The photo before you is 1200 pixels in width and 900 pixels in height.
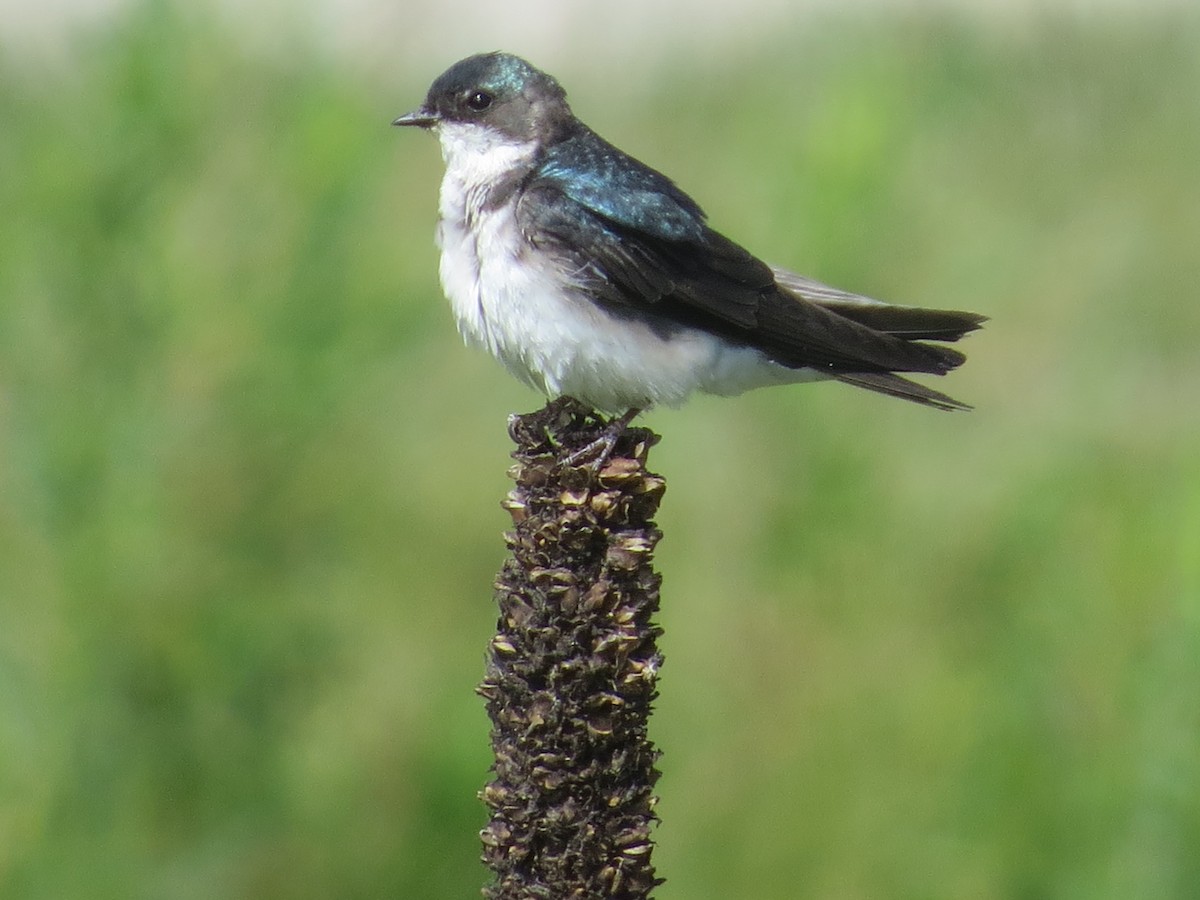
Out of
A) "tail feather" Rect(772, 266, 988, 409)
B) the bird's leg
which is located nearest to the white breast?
the bird's leg

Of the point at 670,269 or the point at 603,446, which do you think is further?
the point at 670,269

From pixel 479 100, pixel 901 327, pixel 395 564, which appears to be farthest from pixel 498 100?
pixel 395 564

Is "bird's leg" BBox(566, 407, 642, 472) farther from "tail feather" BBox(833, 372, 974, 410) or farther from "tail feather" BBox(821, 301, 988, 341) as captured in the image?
"tail feather" BBox(821, 301, 988, 341)

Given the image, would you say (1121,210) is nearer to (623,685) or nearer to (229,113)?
(229,113)

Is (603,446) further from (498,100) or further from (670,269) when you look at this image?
(498,100)

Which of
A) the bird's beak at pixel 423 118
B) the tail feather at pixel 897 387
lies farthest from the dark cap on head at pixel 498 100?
the tail feather at pixel 897 387

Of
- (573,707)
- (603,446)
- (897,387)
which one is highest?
(897,387)
